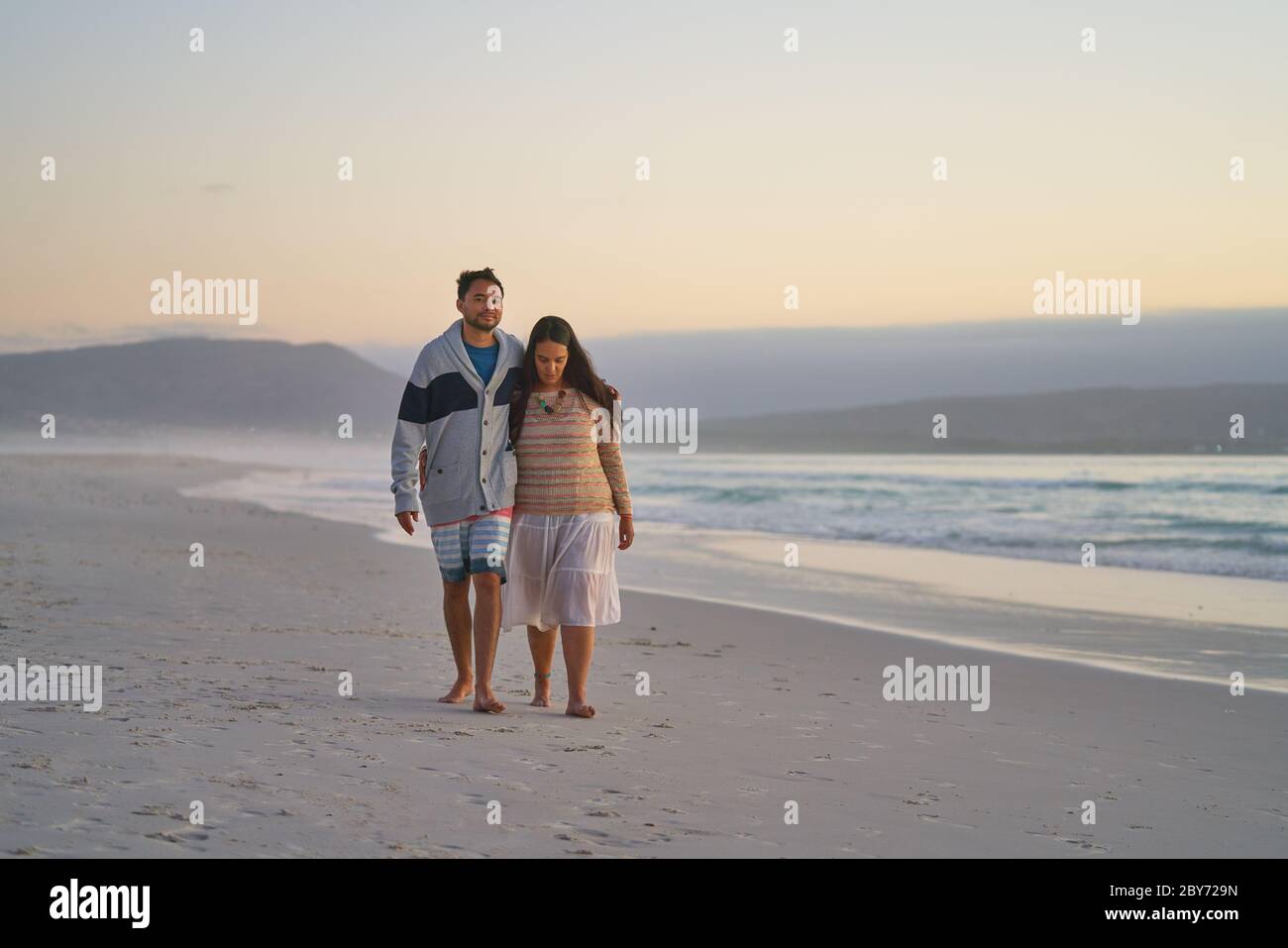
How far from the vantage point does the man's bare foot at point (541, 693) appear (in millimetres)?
5801

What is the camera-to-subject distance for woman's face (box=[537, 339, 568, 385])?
215 inches

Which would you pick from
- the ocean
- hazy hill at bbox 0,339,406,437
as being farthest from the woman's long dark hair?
hazy hill at bbox 0,339,406,437

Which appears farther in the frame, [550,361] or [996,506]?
[996,506]

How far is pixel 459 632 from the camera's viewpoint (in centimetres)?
573

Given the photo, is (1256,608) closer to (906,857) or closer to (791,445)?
(906,857)

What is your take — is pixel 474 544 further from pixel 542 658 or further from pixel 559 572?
pixel 542 658

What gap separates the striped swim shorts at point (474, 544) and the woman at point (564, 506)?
134mm

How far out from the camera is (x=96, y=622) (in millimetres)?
7625

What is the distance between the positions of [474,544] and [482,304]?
1.06m

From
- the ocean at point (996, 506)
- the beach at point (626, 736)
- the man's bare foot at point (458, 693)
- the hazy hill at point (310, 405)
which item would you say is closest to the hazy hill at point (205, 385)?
the hazy hill at point (310, 405)

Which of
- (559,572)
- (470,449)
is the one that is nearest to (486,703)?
(559,572)

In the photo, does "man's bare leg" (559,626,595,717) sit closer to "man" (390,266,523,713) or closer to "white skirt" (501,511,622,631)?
"white skirt" (501,511,622,631)

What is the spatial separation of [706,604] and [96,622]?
5204mm

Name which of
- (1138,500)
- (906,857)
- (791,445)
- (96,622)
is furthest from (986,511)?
(791,445)
